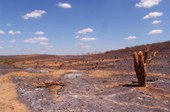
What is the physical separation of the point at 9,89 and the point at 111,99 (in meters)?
7.80

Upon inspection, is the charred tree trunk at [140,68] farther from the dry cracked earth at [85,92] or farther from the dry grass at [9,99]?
the dry grass at [9,99]

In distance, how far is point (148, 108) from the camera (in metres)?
17.0

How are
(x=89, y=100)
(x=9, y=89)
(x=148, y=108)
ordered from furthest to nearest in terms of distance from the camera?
(x=9, y=89)
(x=89, y=100)
(x=148, y=108)

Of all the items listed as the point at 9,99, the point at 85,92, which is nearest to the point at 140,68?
the point at 85,92

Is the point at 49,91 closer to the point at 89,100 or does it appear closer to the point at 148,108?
the point at 89,100

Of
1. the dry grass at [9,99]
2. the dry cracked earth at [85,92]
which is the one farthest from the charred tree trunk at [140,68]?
the dry grass at [9,99]

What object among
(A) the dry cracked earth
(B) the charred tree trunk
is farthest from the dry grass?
(B) the charred tree trunk

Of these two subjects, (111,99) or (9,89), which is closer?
(111,99)

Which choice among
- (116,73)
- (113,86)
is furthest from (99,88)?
(116,73)

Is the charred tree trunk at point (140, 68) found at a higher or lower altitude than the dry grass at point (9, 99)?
higher

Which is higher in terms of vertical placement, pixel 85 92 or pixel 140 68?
pixel 140 68

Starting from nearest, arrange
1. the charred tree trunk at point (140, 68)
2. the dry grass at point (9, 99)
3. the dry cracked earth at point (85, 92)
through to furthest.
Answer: the dry cracked earth at point (85, 92) → the dry grass at point (9, 99) → the charred tree trunk at point (140, 68)

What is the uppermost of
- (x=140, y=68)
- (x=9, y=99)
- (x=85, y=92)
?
(x=140, y=68)

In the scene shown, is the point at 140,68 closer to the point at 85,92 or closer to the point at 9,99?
the point at 85,92
